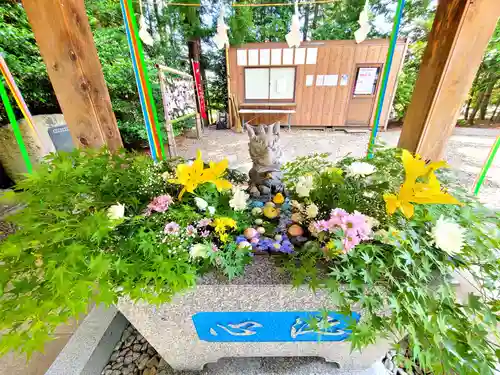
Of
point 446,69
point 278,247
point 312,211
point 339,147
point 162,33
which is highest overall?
point 162,33

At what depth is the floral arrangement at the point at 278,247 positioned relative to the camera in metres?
0.61

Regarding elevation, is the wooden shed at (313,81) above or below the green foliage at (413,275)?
above

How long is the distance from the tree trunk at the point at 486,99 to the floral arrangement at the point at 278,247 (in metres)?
4.11

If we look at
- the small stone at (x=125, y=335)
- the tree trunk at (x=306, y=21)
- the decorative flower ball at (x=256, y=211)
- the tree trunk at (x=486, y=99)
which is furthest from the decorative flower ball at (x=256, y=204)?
the tree trunk at (x=306, y=21)

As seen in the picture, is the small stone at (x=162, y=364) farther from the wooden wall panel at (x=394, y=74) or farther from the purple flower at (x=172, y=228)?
the wooden wall panel at (x=394, y=74)

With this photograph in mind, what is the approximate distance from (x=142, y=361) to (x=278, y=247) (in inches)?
41.2

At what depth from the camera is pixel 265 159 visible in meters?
1.08

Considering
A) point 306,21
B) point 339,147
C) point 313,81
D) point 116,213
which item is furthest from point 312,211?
point 306,21

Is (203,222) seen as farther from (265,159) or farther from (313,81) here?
(313,81)

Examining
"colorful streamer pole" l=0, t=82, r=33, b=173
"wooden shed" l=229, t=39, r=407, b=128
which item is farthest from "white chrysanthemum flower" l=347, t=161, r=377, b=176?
"wooden shed" l=229, t=39, r=407, b=128

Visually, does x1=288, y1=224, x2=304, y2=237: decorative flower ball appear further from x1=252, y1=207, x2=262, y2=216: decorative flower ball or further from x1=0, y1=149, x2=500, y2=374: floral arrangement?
x1=252, y1=207, x2=262, y2=216: decorative flower ball

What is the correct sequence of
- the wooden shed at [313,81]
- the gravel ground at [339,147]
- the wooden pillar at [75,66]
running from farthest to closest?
1. the wooden shed at [313,81]
2. the gravel ground at [339,147]
3. the wooden pillar at [75,66]

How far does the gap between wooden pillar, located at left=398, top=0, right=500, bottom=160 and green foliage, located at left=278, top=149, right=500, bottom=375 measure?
23.9 inches

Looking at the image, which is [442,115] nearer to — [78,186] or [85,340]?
[78,186]
